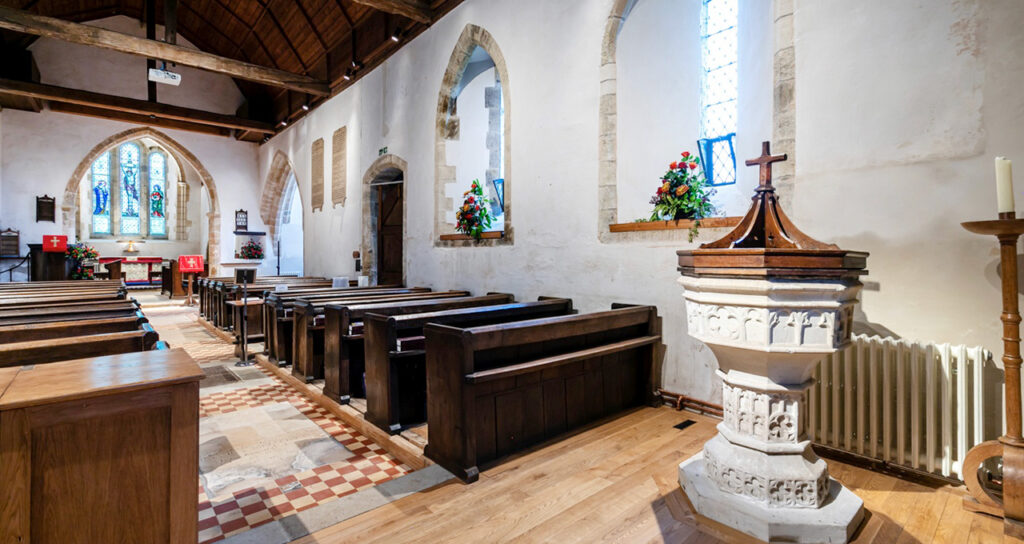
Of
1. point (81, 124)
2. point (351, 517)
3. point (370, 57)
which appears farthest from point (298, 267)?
point (351, 517)

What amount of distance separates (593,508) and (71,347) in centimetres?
232

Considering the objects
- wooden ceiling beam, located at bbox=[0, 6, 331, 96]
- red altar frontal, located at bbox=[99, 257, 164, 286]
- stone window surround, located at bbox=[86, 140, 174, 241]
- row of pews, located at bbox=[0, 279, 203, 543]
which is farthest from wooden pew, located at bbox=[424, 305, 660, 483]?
stone window surround, located at bbox=[86, 140, 174, 241]

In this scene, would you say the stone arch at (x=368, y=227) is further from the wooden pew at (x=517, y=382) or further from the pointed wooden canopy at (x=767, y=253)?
the pointed wooden canopy at (x=767, y=253)

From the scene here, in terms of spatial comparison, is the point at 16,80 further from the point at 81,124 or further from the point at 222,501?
the point at 222,501

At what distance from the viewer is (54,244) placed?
9.59m

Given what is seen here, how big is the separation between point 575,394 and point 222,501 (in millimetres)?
1903

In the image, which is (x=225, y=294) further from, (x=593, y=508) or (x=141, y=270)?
(x=141, y=270)

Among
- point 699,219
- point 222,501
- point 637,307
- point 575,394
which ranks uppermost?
point 699,219

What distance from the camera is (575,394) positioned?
9.73 ft

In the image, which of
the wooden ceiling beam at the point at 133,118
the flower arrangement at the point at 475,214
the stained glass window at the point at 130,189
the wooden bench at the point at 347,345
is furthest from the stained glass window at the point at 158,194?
the wooden bench at the point at 347,345

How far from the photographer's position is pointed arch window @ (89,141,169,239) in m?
14.9

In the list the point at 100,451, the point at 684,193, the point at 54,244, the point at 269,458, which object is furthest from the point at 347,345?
the point at 54,244

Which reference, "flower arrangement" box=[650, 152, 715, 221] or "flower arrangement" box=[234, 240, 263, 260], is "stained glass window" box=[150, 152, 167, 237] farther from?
"flower arrangement" box=[650, 152, 715, 221]

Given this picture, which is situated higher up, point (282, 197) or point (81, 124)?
point (81, 124)
